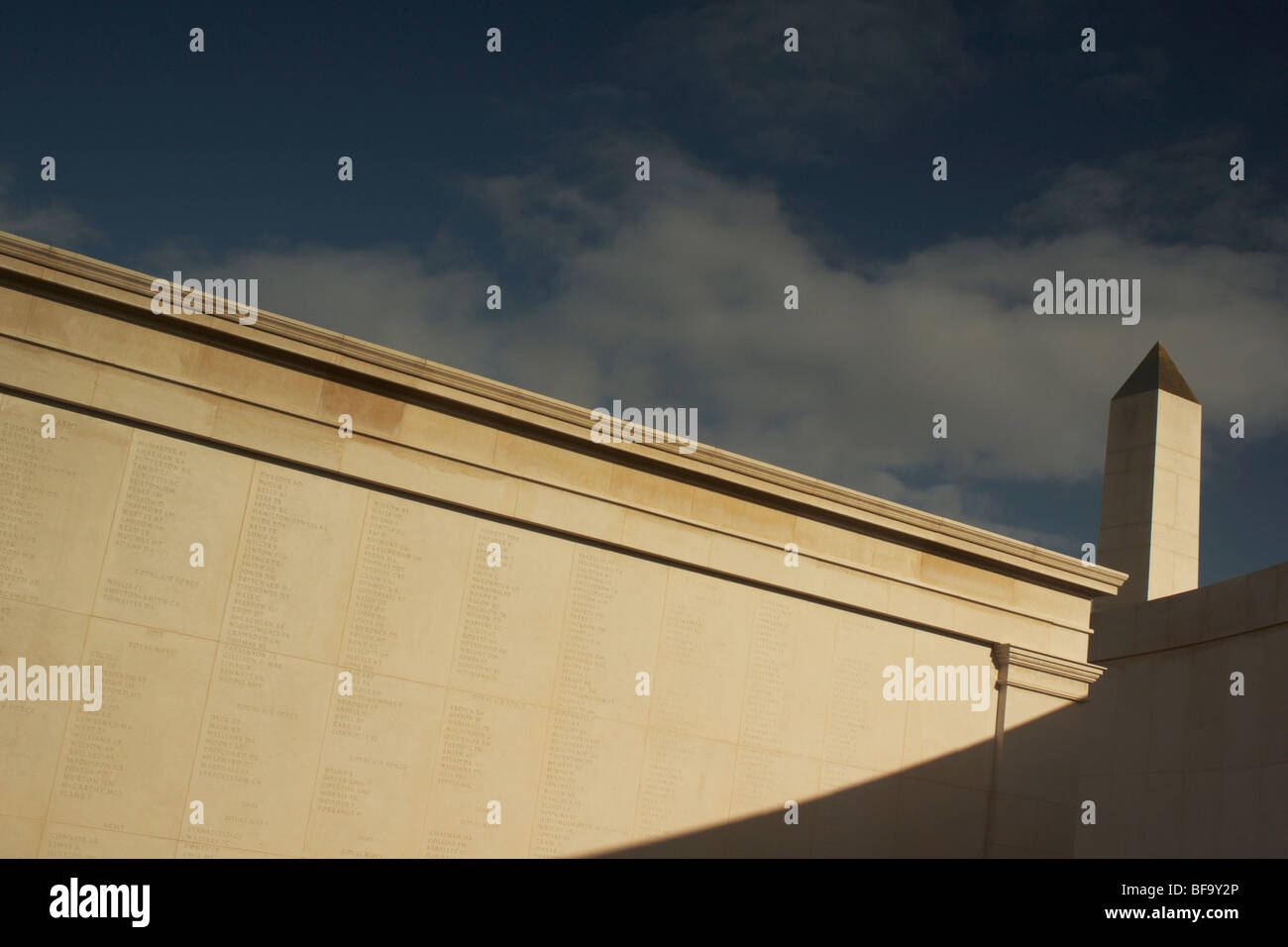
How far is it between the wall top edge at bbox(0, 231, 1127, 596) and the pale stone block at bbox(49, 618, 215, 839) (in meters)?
3.98

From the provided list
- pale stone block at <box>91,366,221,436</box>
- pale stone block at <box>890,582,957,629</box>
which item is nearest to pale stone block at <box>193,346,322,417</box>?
pale stone block at <box>91,366,221,436</box>

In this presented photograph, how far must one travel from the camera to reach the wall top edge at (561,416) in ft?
45.7

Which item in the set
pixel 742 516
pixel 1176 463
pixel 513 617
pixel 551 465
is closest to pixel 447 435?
pixel 551 465

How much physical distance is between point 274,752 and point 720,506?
23.0ft

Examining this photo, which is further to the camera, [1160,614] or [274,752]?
[1160,614]

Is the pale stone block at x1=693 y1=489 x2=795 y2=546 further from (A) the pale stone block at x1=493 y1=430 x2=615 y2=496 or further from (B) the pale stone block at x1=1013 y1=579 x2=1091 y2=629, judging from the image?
(B) the pale stone block at x1=1013 y1=579 x2=1091 y2=629

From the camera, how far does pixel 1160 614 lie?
2542 centimetres

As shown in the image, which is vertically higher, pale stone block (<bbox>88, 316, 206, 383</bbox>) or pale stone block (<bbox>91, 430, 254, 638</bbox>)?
pale stone block (<bbox>88, 316, 206, 383</bbox>)

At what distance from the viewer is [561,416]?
15.9 metres

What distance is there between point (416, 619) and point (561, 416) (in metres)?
3.43

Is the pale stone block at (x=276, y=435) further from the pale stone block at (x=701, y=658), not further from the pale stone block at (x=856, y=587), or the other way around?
the pale stone block at (x=856, y=587)

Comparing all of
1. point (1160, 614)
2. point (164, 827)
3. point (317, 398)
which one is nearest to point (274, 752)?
point (164, 827)

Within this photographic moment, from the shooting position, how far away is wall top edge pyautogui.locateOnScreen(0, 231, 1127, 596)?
13.9 metres
